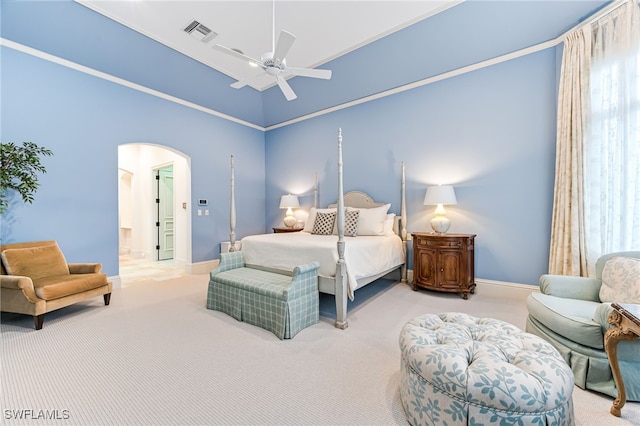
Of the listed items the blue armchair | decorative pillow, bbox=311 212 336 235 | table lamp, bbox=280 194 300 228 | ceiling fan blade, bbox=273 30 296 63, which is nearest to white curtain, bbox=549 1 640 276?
the blue armchair

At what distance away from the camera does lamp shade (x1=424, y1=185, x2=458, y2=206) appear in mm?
3735

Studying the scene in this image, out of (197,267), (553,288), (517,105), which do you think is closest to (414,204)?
(517,105)

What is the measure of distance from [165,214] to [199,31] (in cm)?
532

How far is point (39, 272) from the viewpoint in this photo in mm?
3086

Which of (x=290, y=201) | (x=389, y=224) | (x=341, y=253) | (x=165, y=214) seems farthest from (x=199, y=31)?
(x=165, y=214)

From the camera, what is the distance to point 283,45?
8.13 ft

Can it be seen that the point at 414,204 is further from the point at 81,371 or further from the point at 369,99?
the point at 81,371

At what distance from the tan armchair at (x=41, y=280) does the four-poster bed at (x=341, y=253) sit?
69.2 inches

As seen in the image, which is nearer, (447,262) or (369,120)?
(447,262)

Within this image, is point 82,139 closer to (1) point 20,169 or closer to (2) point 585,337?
(1) point 20,169

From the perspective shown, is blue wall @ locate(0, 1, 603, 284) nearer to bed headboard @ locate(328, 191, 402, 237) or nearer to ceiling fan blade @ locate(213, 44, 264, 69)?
bed headboard @ locate(328, 191, 402, 237)

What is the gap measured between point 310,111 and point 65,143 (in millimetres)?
4122

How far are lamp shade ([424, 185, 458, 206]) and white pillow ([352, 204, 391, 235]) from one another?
0.75 meters

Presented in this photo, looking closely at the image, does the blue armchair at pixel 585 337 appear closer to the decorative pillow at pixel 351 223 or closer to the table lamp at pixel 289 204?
the decorative pillow at pixel 351 223
